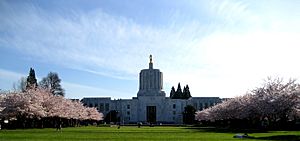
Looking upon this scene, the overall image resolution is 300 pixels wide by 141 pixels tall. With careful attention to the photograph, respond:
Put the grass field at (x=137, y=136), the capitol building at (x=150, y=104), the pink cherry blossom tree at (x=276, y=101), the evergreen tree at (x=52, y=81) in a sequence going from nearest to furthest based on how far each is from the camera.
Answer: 1. the grass field at (x=137, y=136)
2. the pink cherry blossom tree at (x=276, y=101)
3. the evergreen tree at (x=52, y=81)
4. the capitol building at (x=150, y=104)

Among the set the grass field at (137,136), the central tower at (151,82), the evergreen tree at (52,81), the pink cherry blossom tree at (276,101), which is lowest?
the grass field at (137,136)

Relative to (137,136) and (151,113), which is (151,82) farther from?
(137,136)

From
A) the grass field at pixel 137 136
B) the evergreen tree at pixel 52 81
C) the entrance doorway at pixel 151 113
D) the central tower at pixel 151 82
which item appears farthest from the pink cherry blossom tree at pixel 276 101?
the entrance doorway at pixel 151 113

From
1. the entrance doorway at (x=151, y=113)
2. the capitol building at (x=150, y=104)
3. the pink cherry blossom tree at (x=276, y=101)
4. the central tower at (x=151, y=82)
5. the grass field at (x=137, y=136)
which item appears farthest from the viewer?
the entrance doorway at (x=151, y=113)

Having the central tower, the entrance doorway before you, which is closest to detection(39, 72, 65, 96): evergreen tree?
the central tower

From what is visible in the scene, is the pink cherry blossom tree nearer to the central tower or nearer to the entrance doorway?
the central tower

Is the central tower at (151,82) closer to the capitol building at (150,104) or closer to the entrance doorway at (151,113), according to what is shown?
the capitol building at (150,104)

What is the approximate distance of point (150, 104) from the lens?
179 meters

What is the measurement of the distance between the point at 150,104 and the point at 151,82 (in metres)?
8.98

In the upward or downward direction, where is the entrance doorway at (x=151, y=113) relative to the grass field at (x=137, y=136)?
upward

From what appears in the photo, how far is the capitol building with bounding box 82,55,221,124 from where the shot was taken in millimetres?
176625

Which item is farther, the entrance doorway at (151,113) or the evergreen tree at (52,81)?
the entrance doorway at (151,113)

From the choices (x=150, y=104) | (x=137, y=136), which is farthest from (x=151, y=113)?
(x=137, y=136)

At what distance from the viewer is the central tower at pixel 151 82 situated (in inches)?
6841
